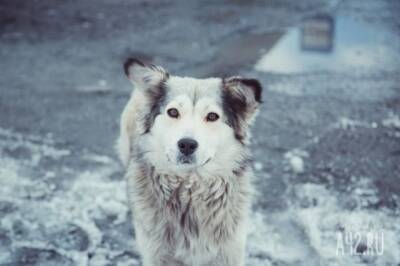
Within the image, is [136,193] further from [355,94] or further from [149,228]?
[355,94]

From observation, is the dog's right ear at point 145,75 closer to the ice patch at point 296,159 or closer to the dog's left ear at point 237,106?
the dog's left ear at point 237,106

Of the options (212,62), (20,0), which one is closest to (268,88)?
(212,62)

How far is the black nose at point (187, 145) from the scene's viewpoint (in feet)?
9.96

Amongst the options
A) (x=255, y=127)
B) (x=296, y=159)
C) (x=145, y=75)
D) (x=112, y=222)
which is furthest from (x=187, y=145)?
(x=255, y=127)

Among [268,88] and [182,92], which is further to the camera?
[268,88]

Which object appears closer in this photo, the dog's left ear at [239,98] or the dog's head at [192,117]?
the dog's head at [192,117]

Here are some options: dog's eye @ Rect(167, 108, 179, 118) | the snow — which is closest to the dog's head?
dog's eye @ Rect(167, 108, 179, 118)

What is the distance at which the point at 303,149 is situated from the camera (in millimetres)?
5254

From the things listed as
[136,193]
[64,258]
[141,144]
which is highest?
[141,144]

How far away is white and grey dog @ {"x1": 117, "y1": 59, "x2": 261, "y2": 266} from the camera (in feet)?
10.8

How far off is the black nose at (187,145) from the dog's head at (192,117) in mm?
13

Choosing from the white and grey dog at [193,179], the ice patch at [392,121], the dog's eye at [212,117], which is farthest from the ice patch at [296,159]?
the dog's eye at [212,117]

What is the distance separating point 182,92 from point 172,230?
34.3 inches

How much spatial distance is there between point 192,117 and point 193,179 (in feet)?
1.38
